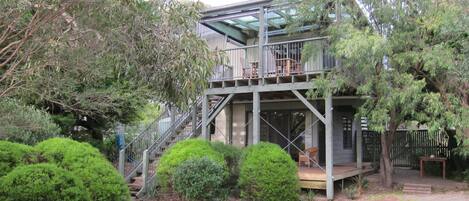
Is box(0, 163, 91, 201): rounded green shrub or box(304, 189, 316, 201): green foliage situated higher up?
box(0, 163, 91, 201): rounded green shrub

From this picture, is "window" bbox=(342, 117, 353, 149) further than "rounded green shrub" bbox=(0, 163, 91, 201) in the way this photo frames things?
Yes

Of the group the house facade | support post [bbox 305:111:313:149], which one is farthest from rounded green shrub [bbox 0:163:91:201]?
support post [bbox 305:111:313:149]

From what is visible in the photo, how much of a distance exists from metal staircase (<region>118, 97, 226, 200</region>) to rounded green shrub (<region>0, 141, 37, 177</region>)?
5.36 m

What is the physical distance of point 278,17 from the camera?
16.2 metres

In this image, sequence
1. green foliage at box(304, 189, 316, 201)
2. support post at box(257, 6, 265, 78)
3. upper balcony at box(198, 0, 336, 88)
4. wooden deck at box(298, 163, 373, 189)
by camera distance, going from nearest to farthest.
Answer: green foliage at box(304, 189, 316, 201) < wooden deck at box(298, 163, 373, 189) < upper balcony at box(198, 0, 336, 88) < support post at box(257, 6, 265, 78)

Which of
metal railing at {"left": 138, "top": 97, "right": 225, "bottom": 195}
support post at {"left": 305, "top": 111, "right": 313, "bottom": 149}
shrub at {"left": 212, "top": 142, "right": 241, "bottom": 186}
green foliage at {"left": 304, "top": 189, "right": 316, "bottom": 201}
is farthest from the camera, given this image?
support post at {"left": 305, "top": 111, "right": 313, "bottom": 149}

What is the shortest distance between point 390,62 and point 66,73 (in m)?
8.96

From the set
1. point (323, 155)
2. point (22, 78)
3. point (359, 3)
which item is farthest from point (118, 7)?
point (323, 155)

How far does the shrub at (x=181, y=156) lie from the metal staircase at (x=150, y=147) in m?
1.41

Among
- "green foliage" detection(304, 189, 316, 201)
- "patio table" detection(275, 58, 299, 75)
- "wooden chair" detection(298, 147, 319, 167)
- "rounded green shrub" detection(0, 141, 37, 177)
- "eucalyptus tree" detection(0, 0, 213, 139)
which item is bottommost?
"green foliage" detection(304, 189, 316, 201)

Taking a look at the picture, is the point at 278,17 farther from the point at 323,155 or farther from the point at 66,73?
the point at 66,73

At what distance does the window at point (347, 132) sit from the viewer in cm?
1888

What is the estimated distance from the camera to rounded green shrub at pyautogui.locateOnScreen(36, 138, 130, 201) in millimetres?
8273

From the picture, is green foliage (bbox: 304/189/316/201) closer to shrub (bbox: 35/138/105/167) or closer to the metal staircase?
the metal staircase
